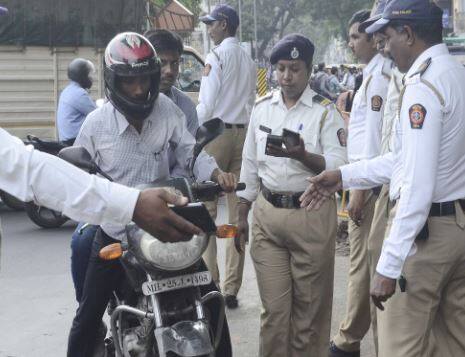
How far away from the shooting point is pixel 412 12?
3574 millimetres

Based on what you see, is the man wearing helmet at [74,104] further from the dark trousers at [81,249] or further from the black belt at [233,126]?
the dark trousers at [81,249]

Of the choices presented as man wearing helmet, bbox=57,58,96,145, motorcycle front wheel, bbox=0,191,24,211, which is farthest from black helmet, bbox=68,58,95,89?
motorcycle front wheel, bbox=0,191,24,211

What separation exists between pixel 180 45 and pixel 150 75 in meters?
1.55

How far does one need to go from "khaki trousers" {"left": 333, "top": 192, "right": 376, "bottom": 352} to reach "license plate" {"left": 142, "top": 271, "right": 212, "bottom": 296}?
6.16ft

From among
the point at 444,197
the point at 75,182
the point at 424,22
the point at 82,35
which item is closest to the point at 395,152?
the point at 444,197

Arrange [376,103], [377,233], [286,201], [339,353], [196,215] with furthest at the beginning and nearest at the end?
[339,353]
[376,103]
[286,201]
[377,233]
[196,215]

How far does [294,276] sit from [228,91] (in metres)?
2.77

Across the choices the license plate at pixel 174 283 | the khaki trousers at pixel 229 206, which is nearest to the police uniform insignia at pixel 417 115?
the license plate at pixel 174 283

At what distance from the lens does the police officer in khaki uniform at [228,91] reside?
275 inches

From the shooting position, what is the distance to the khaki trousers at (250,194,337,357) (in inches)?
183

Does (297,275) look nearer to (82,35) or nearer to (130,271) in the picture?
(130,271)

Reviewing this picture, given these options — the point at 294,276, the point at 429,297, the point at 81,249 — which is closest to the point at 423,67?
the point at 429,297

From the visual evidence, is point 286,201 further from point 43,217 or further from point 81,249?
point 43,217

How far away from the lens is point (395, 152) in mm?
3686
